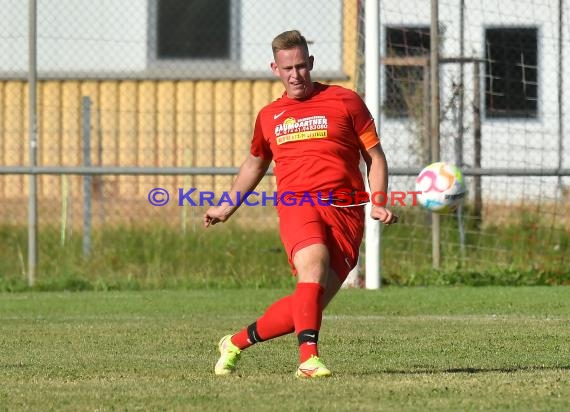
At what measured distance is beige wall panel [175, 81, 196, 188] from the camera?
655 inches

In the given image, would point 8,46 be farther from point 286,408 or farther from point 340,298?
point 286,408

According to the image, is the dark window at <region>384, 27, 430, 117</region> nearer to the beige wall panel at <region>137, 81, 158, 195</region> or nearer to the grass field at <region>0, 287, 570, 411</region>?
Result: the grass field at <region>0, 287, 570, 411</region>

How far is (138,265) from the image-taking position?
47.8 ft

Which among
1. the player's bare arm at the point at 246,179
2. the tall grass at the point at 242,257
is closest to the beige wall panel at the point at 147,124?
the tall grass at the point at 242,257

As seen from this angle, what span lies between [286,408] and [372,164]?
79.9 inches

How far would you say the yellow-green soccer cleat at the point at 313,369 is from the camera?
6.95 m

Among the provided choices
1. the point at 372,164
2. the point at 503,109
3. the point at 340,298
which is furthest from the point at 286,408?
the point at 503,109

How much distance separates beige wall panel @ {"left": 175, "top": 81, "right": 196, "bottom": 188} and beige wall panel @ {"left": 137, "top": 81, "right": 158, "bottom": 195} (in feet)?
0.95

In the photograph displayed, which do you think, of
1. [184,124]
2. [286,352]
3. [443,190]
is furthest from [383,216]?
[184,124]

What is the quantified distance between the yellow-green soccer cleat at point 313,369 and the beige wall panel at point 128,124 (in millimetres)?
9793

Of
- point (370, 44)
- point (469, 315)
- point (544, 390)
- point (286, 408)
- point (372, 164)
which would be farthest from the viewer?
point (370, 44)

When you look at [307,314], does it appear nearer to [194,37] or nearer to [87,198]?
[87,198]

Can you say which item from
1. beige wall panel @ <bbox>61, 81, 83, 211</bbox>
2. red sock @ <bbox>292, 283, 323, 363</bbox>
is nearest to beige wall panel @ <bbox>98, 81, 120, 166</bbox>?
beige wall panel @ <bbox>61, 81, 83, 211</bbox>

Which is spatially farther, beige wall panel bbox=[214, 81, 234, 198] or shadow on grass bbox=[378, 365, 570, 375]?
beige wall panel bbox=[214, 81, 234, 198]
